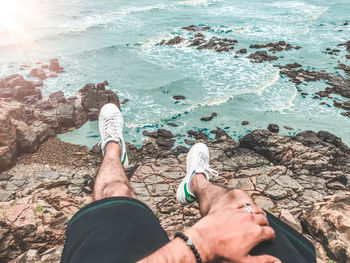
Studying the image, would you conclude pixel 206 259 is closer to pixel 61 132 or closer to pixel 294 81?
pixel 61 132

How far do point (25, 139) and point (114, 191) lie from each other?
796 cm

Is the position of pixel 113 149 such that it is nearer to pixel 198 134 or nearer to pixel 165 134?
pixel 165 134

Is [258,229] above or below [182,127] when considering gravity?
above

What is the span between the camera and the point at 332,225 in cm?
371

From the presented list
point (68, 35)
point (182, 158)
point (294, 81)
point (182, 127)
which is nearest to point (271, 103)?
point (294, 81)

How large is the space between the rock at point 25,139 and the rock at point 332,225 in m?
9.42

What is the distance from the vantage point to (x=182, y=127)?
1205 centimetres

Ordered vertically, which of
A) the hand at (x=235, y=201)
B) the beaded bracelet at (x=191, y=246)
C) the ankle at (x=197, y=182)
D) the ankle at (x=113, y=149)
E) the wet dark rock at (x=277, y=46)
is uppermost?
the beaded bracelet at (x=191, y=246)

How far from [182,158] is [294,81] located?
1196 cm

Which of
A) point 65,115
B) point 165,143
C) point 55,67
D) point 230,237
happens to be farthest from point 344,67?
point 55,67

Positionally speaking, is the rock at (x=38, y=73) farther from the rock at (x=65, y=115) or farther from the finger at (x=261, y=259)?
the finger at (x=261, y=259)

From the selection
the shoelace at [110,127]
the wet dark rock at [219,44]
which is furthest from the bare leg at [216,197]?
the wet dark rock at [219,44]

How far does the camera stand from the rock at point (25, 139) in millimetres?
9203

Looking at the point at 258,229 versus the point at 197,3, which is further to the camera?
the point at 197,3
